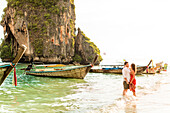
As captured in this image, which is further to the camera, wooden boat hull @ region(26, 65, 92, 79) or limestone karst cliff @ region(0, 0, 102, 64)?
limestone karst cliff @ region(0, 0, 102, 64)

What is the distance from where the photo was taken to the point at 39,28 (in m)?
62.0

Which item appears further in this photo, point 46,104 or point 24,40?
point 24,40

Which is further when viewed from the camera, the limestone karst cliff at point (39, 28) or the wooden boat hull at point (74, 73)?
the limestone karst cliff at point (39, 28)

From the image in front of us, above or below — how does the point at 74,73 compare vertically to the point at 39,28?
below

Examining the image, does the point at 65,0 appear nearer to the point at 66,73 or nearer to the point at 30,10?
the point at 30,10

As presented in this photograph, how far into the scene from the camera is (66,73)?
19062 mm

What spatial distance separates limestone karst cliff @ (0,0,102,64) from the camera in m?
60.9

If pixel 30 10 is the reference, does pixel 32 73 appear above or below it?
below

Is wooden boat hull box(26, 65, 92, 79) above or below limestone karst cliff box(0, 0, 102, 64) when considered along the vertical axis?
below

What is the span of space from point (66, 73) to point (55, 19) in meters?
48.6

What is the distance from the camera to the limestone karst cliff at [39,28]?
200 ft

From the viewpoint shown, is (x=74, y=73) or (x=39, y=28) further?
(x=39, y=28)

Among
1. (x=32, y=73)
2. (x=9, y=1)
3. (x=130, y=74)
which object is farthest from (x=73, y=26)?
(x=130, y=74)

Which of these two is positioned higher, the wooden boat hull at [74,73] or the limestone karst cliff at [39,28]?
the limestone karst cliff at [39,28]
